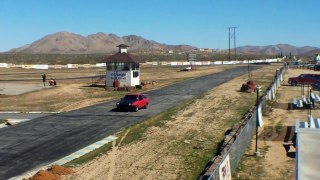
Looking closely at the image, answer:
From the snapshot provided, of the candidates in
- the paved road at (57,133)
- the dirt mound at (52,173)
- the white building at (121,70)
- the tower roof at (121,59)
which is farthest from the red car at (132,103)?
the tower roof at (121,59)

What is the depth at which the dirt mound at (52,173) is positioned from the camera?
690 inches

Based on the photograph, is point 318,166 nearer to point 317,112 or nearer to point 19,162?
point 19,162

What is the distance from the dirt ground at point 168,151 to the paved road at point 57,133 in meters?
2.59

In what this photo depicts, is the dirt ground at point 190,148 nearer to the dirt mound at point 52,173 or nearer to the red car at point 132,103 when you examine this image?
the dirt mound at point 52,173

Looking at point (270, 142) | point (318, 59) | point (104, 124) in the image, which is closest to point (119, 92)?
point (104, 124)

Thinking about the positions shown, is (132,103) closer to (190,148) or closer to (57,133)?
(57,133)

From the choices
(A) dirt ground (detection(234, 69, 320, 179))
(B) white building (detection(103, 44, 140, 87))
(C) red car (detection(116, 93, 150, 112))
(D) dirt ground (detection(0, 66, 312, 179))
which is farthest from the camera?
(B) white building (detection(103, 44, 140, 87))

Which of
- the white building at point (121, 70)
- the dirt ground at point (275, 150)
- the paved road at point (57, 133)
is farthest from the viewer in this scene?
the white building at point (121, 70)

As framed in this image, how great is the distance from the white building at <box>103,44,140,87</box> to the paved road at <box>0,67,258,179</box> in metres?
13.2

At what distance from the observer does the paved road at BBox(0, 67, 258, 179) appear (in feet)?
69.9

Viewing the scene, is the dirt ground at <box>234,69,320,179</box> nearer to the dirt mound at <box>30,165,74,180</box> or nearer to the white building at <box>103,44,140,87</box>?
the dirt mound at <box>30,165,74,180</box>

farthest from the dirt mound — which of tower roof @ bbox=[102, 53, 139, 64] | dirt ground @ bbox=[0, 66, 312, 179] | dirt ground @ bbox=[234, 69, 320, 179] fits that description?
tower roof @ bbox=[102, 53, 139, 64]

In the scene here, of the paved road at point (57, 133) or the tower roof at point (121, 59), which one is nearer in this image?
the paved road at point (57, 133)

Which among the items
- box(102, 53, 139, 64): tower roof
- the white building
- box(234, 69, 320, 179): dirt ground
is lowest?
box(234, 69, 320, 179): dirt ground
